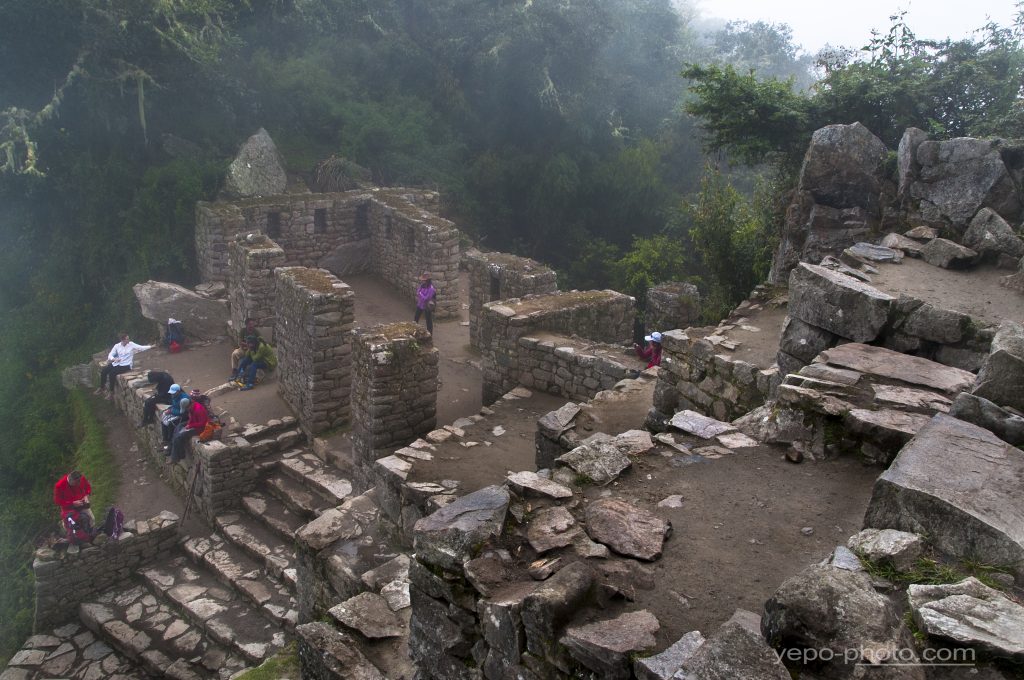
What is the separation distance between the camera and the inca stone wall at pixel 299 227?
16.2 m

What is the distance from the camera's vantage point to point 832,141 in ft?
32.9

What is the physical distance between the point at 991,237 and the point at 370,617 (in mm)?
6745

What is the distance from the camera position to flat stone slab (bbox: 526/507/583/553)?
3840mm

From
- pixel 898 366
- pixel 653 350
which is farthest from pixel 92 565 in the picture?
pixel 898 366

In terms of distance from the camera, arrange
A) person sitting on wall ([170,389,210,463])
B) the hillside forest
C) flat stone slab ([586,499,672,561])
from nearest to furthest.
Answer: flat stone slab ([586,499,672,561])
person sitting on wall ([170,389,210,463])
the hillside forest

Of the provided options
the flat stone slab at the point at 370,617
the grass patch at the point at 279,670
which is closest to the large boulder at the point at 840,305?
the flat stone slab at the point at 370,617

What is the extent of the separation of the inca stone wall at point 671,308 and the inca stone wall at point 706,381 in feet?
26.1

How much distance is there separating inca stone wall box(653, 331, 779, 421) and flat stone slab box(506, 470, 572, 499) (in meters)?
2.62

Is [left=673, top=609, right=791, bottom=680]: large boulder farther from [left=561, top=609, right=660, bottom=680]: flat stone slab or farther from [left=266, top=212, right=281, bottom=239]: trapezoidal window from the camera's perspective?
[left=266, top=212, right=281, bottom=239]: trapezoidal window

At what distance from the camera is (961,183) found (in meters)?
8.89

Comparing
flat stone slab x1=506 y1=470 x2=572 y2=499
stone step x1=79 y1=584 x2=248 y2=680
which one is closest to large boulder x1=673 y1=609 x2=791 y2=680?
flat stone slab x1=506 y1=470 x2=572 y2=499

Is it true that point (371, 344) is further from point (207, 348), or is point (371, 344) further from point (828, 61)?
point (828, 61)

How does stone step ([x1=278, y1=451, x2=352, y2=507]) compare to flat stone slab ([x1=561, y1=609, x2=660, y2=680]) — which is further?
stone step ([x1=278, y1=451, x2=352, y2=507])

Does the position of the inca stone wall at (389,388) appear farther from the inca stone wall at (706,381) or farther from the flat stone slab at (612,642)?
the flat stone slab at (612,642)
